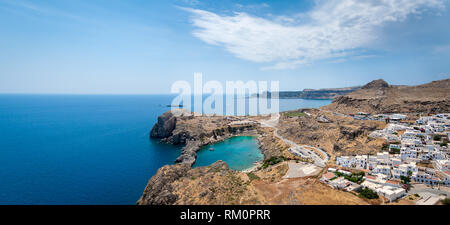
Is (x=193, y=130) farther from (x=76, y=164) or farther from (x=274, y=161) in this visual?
(x=274, y=161)

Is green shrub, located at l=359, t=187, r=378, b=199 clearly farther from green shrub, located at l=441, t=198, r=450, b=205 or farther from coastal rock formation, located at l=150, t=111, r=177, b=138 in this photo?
coastal rock formation, located at l=150, t=111, r=177, b=138

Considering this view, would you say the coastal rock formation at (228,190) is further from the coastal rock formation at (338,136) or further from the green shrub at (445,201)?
the coastal rock formation at (338,136)

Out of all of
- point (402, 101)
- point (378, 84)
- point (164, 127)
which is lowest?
point (164, 127)

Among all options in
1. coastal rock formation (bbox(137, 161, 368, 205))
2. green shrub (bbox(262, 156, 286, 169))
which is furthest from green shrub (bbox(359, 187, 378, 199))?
green shrub (bbox(262, 156, 286, 169))

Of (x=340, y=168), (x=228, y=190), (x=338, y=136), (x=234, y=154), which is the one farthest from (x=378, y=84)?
(x=228, y=190)
